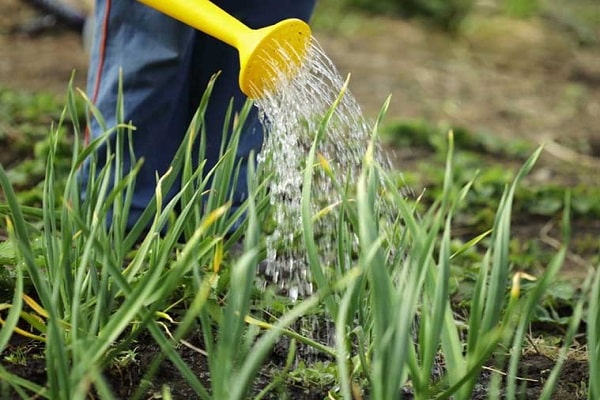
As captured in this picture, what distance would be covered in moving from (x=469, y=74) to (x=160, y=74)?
2.59m

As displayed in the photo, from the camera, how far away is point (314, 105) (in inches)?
80.7

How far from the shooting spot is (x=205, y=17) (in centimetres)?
184

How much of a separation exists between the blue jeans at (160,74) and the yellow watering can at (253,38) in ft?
1.48

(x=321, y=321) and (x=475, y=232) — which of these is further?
(x=475, y=232)

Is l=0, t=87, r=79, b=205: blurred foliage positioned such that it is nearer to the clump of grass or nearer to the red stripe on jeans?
the red stripe on jeans

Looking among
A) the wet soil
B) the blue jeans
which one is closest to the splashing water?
the blue jeans

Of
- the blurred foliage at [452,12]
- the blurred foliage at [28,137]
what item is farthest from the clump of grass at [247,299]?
the blurred foliage at [452,12]

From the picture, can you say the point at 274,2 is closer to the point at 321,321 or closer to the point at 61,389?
the point at 321,321

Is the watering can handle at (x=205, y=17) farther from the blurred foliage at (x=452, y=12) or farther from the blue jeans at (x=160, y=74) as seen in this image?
the blurred foliage at (x=452, y=12)

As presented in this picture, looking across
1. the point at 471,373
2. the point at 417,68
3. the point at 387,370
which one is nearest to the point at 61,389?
the point at 387,370

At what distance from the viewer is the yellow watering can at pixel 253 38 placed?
184 centimetres

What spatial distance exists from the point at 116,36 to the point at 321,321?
0.88m

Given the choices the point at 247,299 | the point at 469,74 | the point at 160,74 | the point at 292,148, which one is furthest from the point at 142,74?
the point at 469,74

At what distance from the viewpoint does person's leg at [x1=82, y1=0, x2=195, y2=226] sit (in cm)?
233
